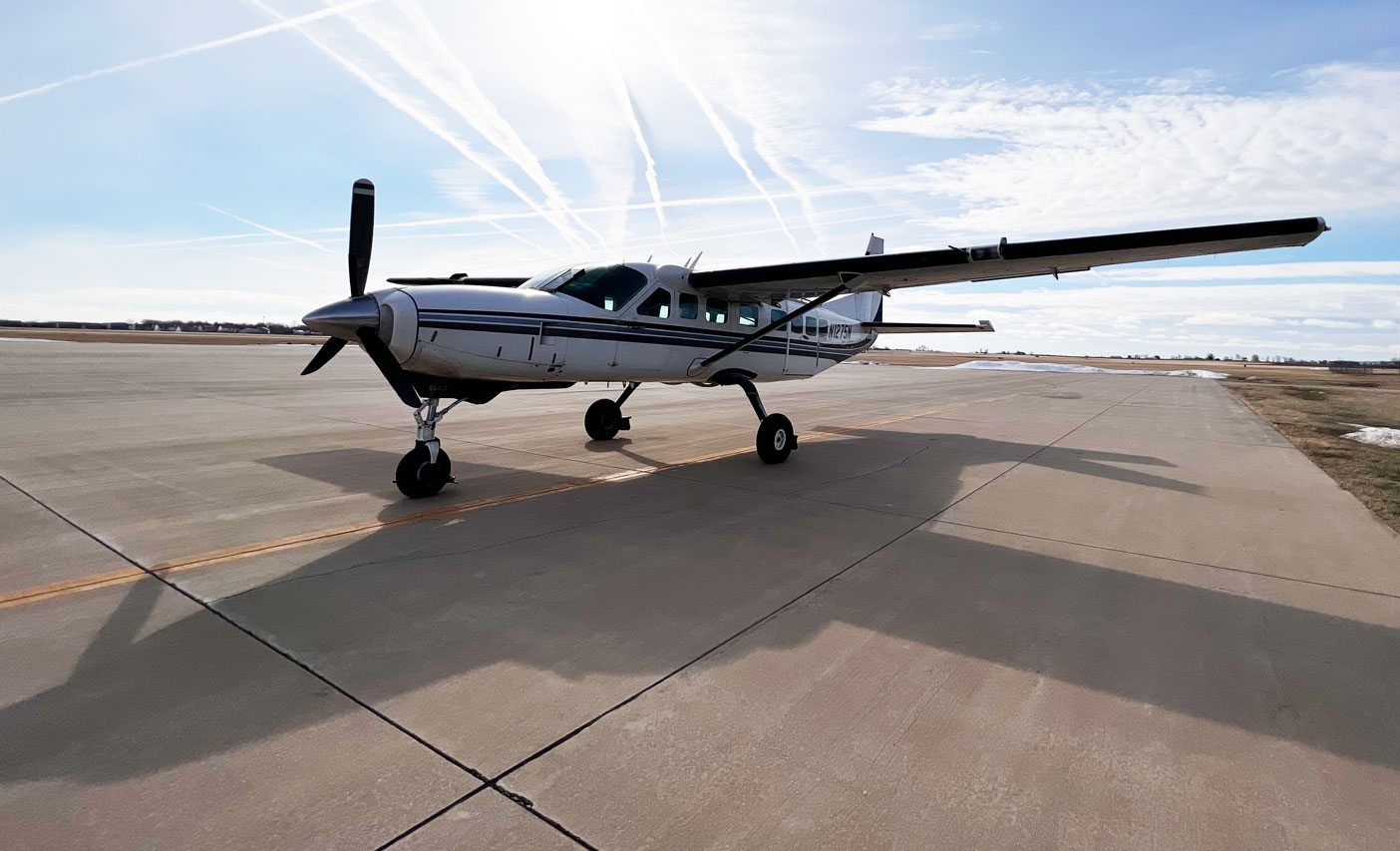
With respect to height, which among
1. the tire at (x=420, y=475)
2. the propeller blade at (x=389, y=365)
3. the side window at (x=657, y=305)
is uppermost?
→ the side window at (x=657, y=305)

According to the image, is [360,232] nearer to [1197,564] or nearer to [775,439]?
[775,439]

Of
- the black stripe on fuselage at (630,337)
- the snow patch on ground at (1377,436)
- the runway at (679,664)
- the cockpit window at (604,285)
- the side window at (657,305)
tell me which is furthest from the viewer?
the snow patch on ground at (1377,436)

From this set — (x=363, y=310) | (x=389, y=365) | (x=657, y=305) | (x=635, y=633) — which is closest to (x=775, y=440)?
(x=657, y=305)

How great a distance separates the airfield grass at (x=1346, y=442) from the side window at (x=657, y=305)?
9.04 m

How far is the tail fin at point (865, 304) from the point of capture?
1553 centimetres

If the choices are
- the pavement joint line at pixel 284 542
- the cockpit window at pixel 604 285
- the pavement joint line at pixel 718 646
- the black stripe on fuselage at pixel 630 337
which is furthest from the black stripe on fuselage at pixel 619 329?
the pavement joint line at pixel 718 646

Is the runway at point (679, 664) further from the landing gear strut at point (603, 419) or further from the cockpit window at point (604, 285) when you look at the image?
the landing gear strut at point (603, 419)

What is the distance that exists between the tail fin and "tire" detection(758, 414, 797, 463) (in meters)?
5.40

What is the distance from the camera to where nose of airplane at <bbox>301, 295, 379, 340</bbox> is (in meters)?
6.54

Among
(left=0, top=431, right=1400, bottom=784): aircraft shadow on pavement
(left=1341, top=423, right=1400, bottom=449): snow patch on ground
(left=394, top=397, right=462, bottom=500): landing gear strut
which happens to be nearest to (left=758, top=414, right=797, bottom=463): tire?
(left=0, top=431, right=1400, bottom=784): aircraft shadow on pavement

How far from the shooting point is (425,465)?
7.62 m

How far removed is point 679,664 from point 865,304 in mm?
13656

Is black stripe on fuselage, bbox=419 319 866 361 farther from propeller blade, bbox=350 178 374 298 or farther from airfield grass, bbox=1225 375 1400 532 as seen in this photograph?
airfield grass, bbox=1225 375 1400 532

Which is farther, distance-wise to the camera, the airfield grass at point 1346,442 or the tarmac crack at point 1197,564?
the airfield grass at point 1346,442
